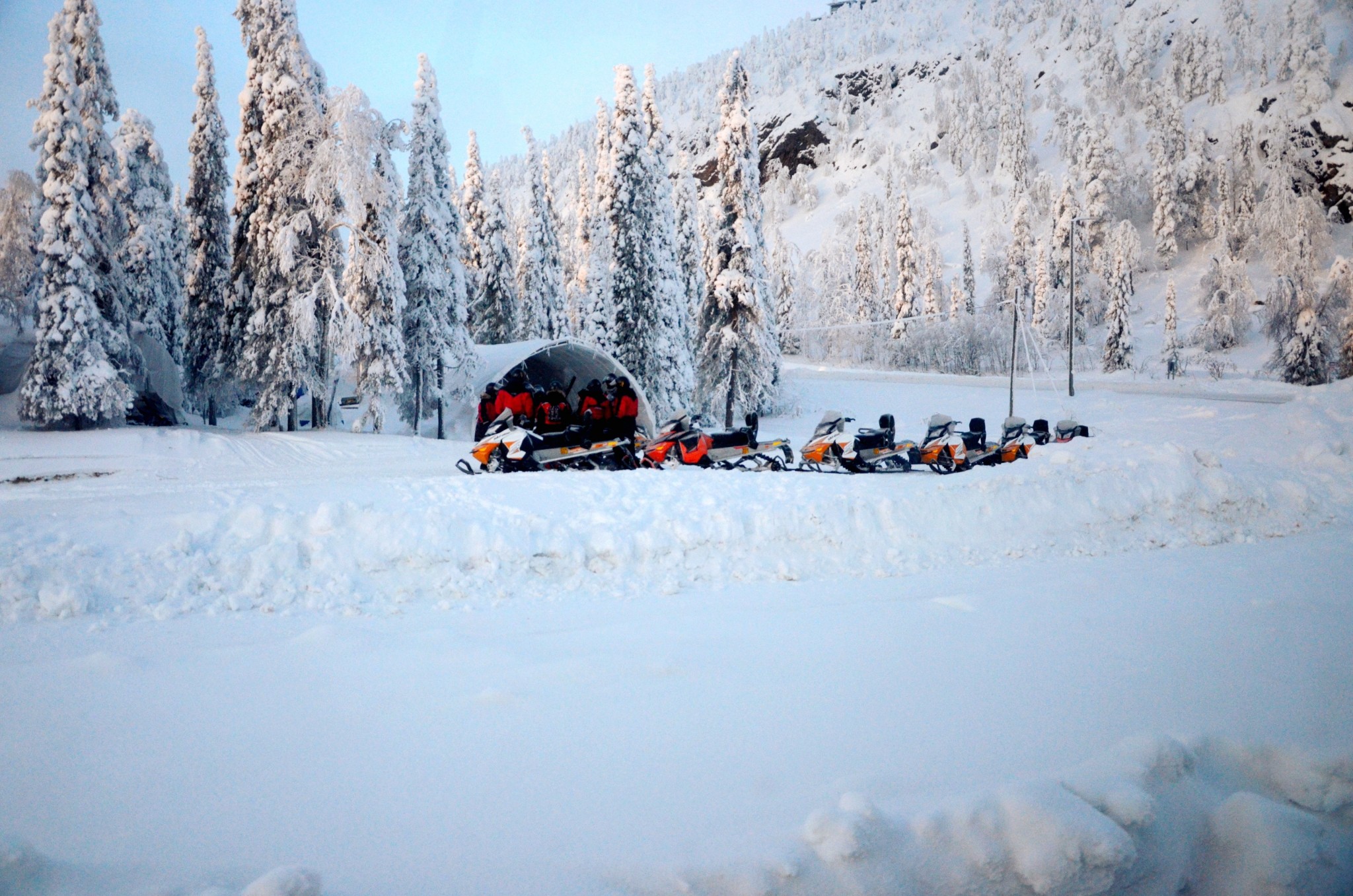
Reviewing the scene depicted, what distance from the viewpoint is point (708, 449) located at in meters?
14.1

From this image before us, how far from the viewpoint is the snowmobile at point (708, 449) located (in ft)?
45.9

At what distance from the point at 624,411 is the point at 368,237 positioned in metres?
11.0

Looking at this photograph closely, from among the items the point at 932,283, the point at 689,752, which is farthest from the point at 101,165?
the point at 932,283

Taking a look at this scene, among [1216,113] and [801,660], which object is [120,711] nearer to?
[801,660]

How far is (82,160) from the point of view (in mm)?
19375

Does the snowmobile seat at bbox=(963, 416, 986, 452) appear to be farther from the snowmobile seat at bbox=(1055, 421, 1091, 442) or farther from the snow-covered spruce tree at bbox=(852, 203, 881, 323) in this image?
the snow-covered spruce tree at bbox=(852, 203, 881, 323)

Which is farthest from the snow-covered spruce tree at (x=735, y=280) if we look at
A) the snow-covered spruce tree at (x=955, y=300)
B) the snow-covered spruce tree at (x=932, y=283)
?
the snow-covered spruce tree at (x=932, y=283)

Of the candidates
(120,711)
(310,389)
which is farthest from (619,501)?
(310,389)

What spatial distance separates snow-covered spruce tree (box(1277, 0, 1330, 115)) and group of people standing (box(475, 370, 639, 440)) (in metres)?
13.9

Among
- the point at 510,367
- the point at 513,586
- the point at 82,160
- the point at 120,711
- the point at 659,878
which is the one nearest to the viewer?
the point at 659,878

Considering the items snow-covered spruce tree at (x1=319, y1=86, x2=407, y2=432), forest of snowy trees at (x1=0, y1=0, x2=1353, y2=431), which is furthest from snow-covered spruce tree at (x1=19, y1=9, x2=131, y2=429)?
snow-covered spruce tree at (x1=319, y1=86, x2=407, y2=432)

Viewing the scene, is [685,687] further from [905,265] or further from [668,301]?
[905,265]

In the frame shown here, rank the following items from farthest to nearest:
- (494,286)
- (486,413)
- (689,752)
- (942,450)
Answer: (494,286) < (942,450) < (486,413) < (689,752)

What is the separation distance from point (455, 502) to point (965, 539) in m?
5.21
